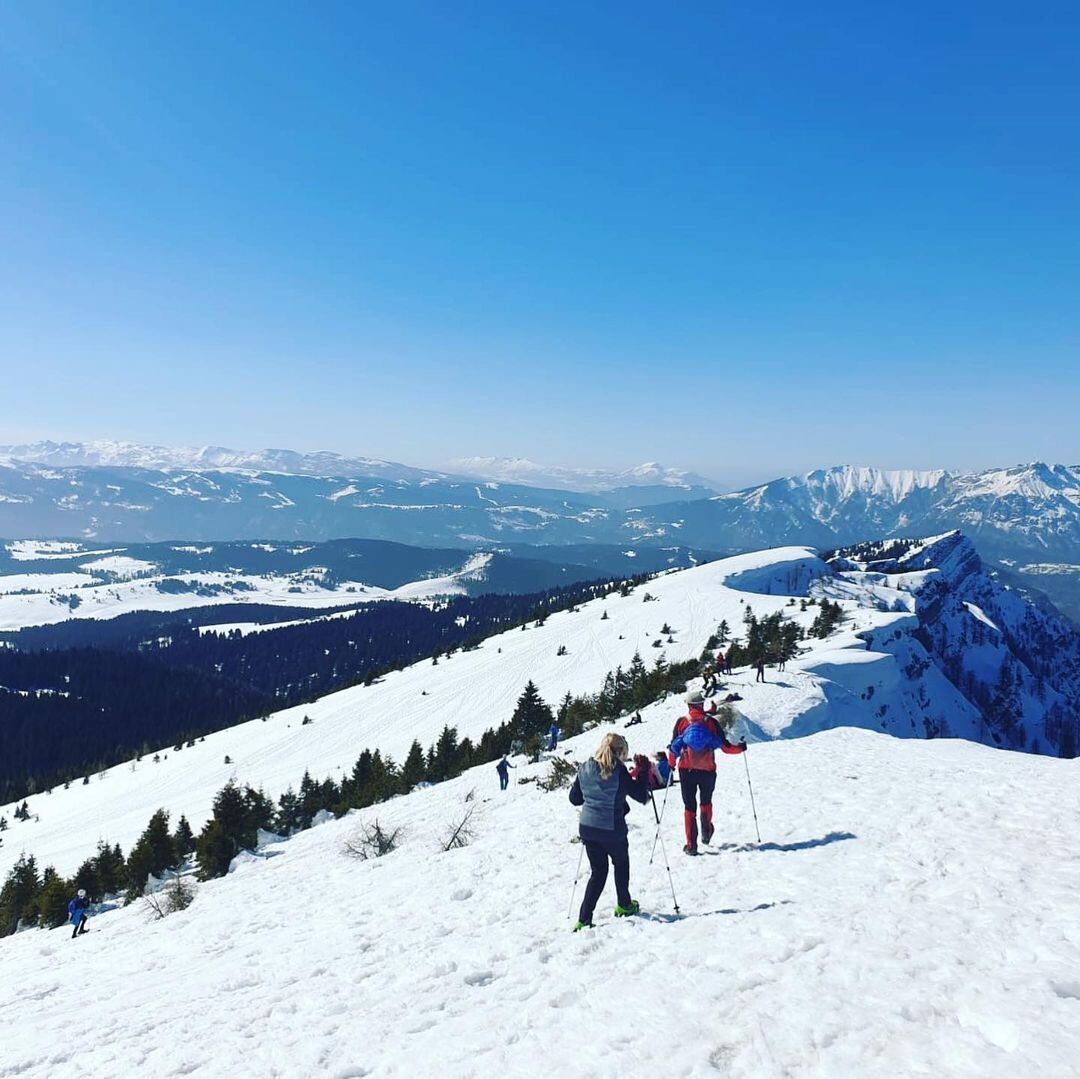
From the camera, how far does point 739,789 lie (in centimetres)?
1694

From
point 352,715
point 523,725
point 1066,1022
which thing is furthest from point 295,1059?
point 352,715

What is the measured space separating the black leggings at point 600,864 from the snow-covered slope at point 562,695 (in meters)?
30.0

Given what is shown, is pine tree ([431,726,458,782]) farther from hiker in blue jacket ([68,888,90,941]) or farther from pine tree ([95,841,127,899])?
hiker in blue jacket ([68,888,90,941])

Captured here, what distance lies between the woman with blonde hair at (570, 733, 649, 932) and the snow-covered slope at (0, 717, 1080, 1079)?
36.9 inches

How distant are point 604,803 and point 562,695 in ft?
247

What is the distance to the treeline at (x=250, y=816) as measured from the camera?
31375 mm

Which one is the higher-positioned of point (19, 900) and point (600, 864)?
point (600, 864)

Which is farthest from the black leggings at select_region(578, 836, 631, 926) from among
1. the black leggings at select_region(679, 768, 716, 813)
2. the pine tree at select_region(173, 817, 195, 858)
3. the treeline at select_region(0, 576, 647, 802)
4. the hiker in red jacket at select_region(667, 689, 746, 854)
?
the treeline at select_region(0, 576, 647, 802)

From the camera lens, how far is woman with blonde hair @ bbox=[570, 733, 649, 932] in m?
8.12

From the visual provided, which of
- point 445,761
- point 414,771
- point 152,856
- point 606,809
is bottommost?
point 152,856

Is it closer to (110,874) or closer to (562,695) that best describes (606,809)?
(110,874)

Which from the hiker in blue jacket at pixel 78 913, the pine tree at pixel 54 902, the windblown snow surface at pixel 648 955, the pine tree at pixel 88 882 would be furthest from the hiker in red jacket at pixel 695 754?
the pine tree at pixel 88 882

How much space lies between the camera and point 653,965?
279 inches

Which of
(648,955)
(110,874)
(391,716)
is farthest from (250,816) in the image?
(391,716)
